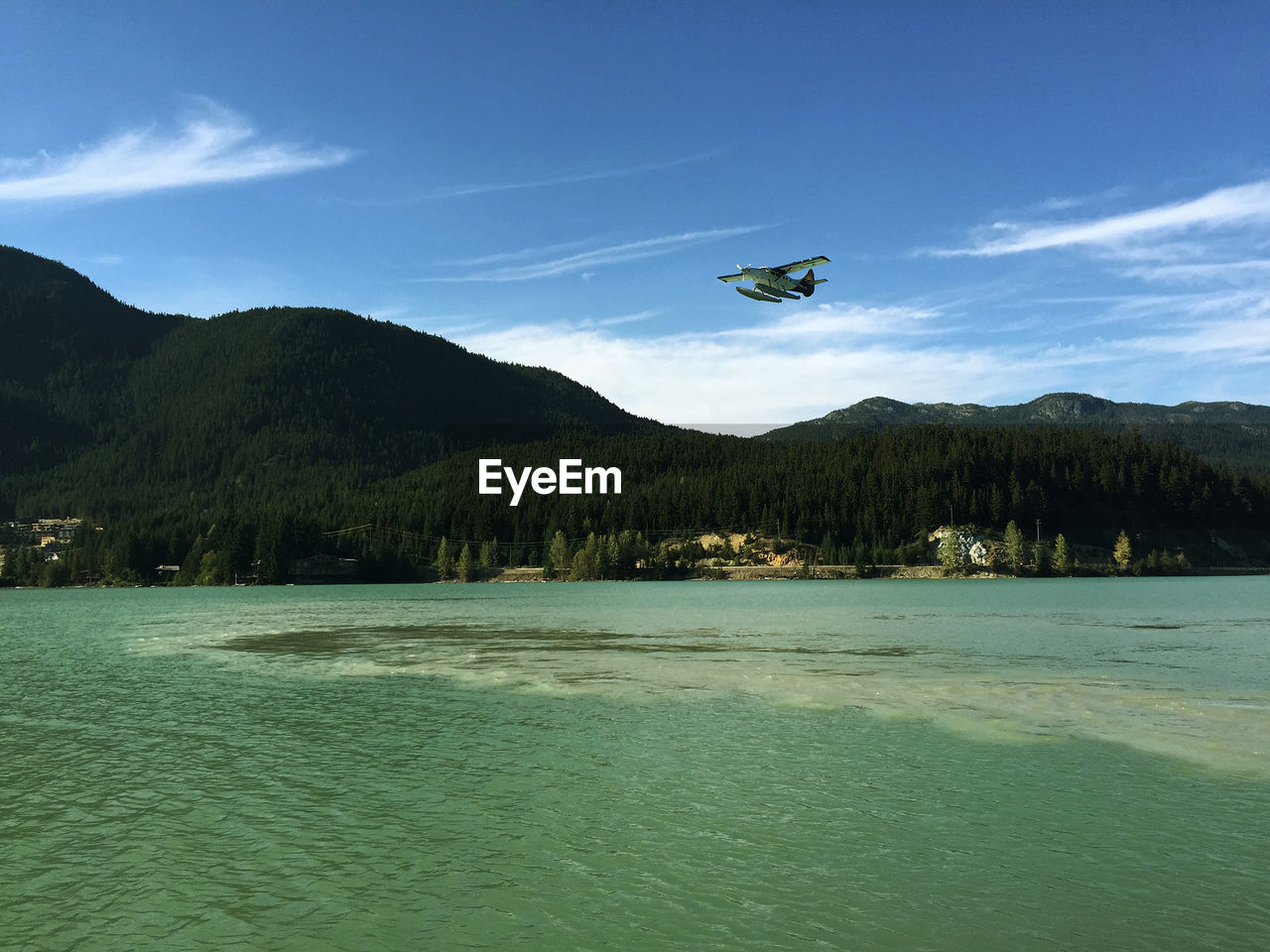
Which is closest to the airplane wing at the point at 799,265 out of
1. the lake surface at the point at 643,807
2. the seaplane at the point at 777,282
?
the seaplane at the point at 777,282

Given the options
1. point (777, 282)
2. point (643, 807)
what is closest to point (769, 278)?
A: point (777, 282)

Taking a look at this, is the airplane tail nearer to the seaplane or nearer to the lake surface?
the seaplane

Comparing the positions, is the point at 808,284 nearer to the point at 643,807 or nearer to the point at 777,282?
the point at 777,282

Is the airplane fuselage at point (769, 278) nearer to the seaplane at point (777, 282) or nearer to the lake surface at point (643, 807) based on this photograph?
the seaplane at point (777, 282)

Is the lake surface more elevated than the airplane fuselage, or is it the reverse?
the airplane fuselage

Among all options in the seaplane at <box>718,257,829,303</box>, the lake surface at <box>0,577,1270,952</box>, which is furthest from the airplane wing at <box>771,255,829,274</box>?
the lake surface at <box>0,577,1270,952</box>

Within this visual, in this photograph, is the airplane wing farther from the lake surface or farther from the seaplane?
the lake surface

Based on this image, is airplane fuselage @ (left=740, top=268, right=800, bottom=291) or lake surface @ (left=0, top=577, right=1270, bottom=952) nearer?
lake surface @ (left=0, top=577, right=1270, bottom=952)
